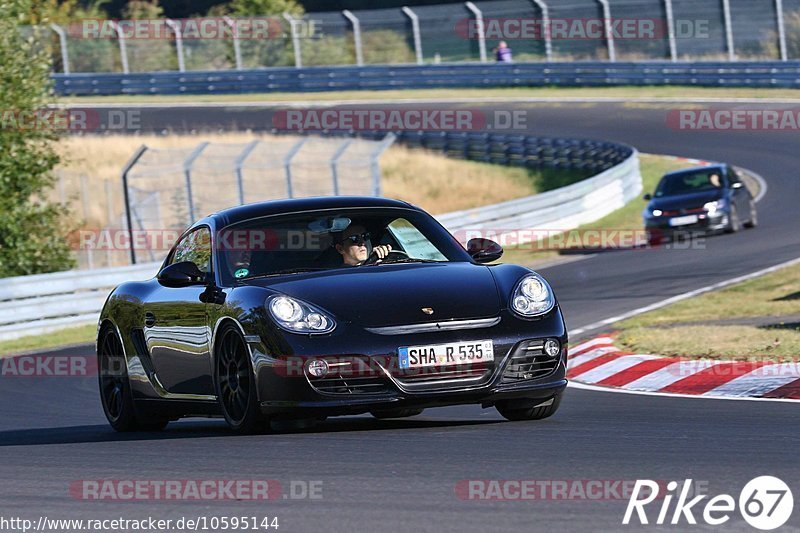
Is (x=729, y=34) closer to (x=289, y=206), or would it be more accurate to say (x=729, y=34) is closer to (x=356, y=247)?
(x=289, y=206)

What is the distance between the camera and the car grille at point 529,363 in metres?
7.80

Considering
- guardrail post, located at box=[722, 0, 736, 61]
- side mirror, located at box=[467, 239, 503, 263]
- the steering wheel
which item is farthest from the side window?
guardrail post, located at box=[722, 0, 736, 61]

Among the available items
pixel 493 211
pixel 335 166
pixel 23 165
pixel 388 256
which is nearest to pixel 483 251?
pixel 388 256

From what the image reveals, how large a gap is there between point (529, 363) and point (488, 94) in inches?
1590

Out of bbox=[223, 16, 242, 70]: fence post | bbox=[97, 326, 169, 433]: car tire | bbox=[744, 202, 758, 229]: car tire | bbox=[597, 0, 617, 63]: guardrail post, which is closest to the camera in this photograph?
bbox=[97, 326, 169, 433]: car tire

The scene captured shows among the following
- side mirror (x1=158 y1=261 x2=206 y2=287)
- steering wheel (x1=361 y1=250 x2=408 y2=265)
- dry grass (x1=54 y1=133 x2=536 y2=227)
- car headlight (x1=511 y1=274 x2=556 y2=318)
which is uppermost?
side mirror (x1=158 y1=261 x2=206 y2=287)

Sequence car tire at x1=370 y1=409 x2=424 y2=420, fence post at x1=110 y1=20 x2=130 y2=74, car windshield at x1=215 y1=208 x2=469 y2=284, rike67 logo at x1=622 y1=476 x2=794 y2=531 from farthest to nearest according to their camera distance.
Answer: fence post at x1=110 y1=20 x2=130 y2=74 < car windshield at x1=215 y1=208 x2=469 y2=284 < car tire at x1=370 y1=409 x2=424 y2=420 < rike67 logo at x1=622 y1=476 x2=794 y2=531

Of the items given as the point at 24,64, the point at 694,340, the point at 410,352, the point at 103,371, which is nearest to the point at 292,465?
the point at 410,352

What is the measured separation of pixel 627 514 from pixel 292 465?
6.41 feet

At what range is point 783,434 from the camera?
23.4 feet

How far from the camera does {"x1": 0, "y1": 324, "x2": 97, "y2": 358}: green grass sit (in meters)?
17.8

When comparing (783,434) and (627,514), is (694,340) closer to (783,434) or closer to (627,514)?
(783,434)

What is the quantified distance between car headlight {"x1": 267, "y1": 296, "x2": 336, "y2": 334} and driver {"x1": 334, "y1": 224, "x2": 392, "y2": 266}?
0.90 metres

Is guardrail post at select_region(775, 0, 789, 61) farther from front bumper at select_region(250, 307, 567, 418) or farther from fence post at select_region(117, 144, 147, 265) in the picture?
front bumper at select_region(250, 307, 567, 418)
